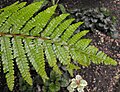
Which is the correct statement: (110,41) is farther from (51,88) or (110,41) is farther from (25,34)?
(25,34)

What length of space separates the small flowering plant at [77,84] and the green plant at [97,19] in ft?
4.31

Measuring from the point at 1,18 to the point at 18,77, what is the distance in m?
2.51

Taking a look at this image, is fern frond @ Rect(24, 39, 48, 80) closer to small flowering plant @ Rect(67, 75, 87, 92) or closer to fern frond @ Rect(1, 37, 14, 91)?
fern frond @ Rect(1, 37, 14, 91)

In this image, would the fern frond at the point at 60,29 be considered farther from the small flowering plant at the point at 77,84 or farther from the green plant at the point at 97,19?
the green plant at the point at 97,19

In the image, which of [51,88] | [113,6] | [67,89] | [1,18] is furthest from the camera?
[113,6]

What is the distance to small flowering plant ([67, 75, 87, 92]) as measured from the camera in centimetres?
396

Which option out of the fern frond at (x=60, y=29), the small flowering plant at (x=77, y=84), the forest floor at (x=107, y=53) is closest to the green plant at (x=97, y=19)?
the forest floor at (x=107, y=53)

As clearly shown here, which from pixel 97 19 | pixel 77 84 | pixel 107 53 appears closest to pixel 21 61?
pixel 77 84

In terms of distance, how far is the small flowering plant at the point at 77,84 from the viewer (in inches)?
156

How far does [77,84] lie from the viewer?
3965mm

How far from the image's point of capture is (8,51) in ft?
4.56

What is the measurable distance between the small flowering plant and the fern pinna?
2584mm

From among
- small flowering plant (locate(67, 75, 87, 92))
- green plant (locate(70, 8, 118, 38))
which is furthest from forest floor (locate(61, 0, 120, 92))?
small flowering plant (locate(67, 75, 87, 92))

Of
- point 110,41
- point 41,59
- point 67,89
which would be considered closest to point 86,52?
point 41,59
